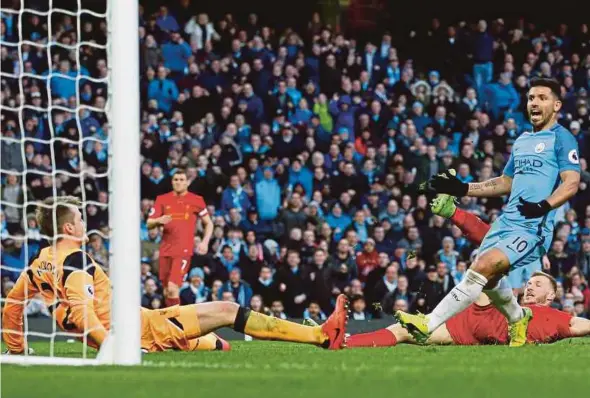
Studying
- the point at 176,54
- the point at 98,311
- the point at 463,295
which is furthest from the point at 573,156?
the point at 176,54

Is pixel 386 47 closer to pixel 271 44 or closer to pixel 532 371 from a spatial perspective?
pixel 271 44

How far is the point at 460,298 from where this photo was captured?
9.84m

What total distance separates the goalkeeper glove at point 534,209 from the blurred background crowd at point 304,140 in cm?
770

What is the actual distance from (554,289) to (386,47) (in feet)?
41.7

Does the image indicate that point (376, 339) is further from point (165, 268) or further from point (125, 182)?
point (165, 268)

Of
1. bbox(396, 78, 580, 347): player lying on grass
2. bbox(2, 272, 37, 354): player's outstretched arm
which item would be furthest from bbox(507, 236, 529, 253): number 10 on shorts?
bbox(2, 272, 37, 354): player's outstretched arm

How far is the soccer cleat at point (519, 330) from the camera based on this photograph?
10523 millimetres

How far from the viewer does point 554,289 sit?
37.3 feet

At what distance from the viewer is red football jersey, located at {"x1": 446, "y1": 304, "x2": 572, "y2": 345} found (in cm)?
1096

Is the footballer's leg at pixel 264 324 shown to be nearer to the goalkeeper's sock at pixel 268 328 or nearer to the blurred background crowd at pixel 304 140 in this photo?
the goalkeeper's sock at pixel 268 328

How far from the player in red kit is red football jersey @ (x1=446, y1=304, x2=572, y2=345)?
5.01 m

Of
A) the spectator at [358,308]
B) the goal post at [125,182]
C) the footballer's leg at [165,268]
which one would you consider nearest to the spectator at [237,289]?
the spectator at [358,308]

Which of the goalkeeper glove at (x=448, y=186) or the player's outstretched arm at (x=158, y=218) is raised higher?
the goalkeeper glove at (x=448, y=186)

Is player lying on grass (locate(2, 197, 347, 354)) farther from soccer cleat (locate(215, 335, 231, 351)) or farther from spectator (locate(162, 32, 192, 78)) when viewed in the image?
spectator (locate(162, 32, 192, 78))
